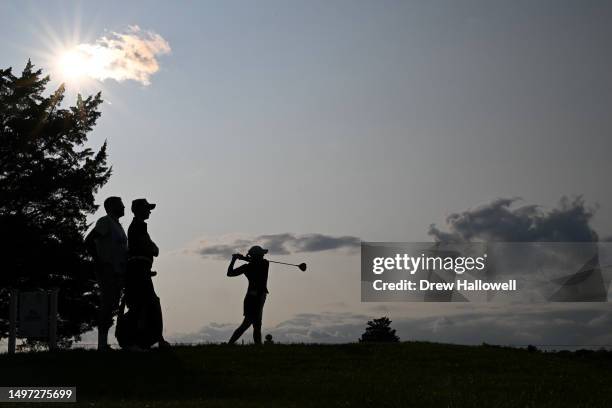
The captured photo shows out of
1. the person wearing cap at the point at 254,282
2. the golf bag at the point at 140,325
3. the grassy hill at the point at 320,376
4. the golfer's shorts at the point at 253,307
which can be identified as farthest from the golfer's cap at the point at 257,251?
the golf bag at the point at 140,325

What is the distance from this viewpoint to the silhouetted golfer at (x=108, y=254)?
60.5 feet

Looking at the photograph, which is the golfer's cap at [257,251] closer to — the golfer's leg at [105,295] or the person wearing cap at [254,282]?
the person wearing cap at [254,282]

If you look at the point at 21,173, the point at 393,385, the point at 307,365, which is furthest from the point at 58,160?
the point at 393,385

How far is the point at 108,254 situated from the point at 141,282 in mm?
933

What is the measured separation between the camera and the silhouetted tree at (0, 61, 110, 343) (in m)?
39.8

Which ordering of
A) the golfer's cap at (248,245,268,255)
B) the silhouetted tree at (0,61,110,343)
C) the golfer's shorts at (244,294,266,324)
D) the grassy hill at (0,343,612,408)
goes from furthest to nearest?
1. the silhouetted tree at (0,61,110,343)
2. the golfer's cap at (248,245,268,255)
3. the golfer's shorts at (244,294,266,324)
4. the grassy hill at (0,343,612,408)

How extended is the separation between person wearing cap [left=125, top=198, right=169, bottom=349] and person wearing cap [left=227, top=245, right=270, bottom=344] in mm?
2752

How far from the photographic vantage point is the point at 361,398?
539 inches

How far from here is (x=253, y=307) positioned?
20875 millimetres

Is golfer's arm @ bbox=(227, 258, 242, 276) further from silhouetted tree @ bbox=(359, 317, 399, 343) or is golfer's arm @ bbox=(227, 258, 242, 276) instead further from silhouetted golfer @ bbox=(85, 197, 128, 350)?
silhouetted tree @ bbox=(359, 317, 399, 343)

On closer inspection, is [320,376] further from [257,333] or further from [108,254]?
[108,254]

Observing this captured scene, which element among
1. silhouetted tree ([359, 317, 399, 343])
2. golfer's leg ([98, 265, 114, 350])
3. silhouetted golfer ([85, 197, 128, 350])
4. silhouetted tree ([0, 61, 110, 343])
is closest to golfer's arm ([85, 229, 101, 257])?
silhouetted golfer ([85, 197, 128, 350])

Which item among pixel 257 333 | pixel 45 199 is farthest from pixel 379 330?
pixel 257 333

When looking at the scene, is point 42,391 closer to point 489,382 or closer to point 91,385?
point 91,385
